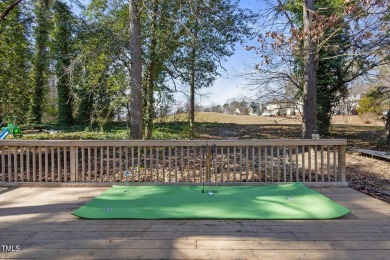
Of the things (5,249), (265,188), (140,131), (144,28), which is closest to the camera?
(5,249)

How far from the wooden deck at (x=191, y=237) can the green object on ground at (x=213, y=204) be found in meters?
0.10

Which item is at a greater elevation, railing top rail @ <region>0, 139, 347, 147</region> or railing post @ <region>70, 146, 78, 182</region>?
railing top rail @ <region>0, 139, 347, 147</region>

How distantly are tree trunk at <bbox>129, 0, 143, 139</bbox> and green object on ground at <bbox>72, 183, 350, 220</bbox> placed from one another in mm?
2223

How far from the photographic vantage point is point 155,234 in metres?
2.12

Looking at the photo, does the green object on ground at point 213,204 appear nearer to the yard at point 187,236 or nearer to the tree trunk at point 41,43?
the yard at point 187,236

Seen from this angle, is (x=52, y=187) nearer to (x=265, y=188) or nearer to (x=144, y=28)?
(x=265, y=188)

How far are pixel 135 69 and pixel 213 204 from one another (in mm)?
3540

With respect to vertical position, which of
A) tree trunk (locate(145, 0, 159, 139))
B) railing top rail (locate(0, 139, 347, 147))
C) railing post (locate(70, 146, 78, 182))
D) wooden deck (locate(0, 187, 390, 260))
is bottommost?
wooden deck (locate(0, 187, 390, 260))

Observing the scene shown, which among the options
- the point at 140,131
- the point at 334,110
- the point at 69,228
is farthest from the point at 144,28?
the point at 334,110

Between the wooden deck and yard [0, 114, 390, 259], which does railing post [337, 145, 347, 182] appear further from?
the wooden deck

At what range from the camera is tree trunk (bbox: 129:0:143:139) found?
17.4 ft

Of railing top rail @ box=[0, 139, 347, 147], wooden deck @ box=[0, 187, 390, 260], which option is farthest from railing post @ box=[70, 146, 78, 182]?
wooden deck @ box=[0, 187, 390, 260]

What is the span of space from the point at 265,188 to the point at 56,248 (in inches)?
91.5

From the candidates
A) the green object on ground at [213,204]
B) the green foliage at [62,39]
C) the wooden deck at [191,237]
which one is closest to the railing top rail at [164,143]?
the green object on ground at [213,204]
